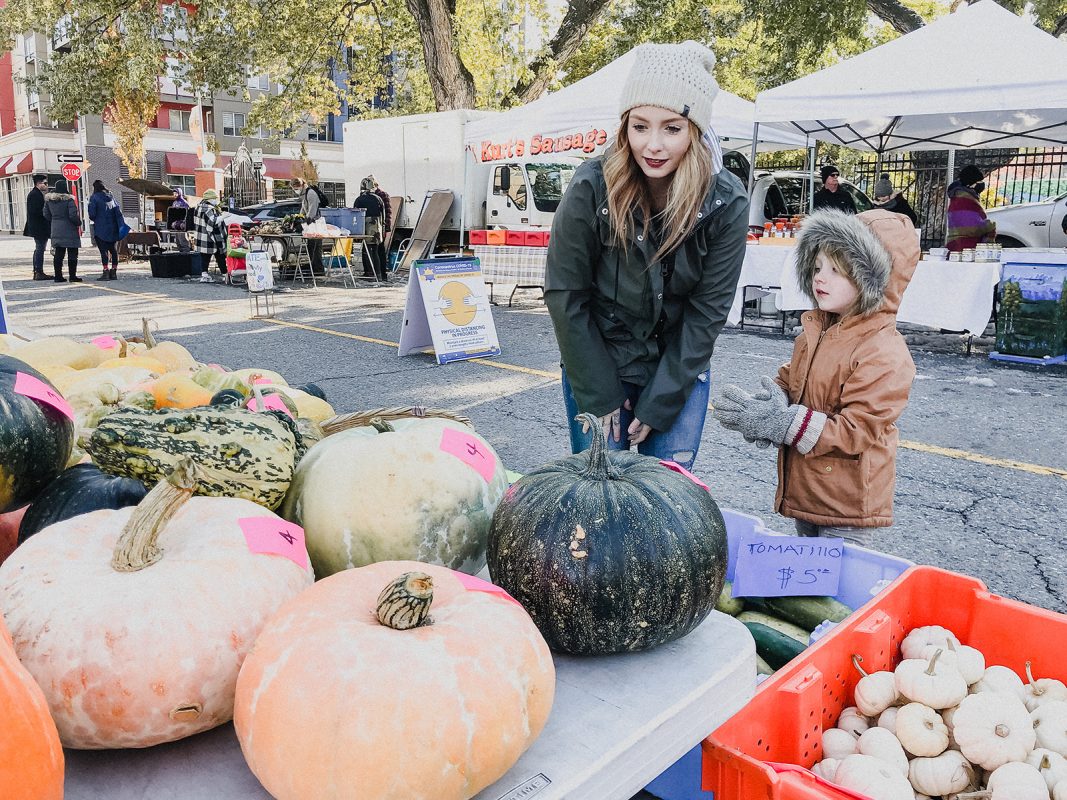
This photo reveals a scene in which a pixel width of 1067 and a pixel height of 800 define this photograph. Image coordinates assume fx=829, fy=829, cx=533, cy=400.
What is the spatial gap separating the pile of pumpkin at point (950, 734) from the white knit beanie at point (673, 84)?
1558mm

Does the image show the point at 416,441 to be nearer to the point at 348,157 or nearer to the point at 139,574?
the point at 139,574

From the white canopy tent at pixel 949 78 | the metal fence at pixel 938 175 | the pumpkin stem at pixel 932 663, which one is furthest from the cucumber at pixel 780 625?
the metal fence at pixel 938 175

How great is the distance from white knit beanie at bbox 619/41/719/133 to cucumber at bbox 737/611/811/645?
1439 millimetres

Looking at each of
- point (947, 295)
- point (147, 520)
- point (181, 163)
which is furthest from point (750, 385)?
point (181, 163)

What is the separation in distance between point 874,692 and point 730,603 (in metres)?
0.54

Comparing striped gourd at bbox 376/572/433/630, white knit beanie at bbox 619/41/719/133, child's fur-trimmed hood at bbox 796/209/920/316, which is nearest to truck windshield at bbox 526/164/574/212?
child's fur-trimmed hood at bbox 796/209/920/316

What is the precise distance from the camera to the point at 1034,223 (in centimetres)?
1472

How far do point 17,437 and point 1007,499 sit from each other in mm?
4901

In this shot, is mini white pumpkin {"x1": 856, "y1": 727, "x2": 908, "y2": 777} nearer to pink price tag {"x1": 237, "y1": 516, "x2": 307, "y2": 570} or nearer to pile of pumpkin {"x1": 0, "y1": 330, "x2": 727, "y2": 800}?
pile of pumpkin {"x1": 0, "y1": 330, "x2": 727, "y2": 800}

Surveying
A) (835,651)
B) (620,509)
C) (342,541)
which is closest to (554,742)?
(620,509)

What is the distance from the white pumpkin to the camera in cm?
167

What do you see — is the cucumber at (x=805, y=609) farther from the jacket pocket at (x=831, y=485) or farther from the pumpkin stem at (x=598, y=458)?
the pumpkin stem at (x=598, y=458)

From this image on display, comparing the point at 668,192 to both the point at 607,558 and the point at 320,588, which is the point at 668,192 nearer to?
the point at 607,558

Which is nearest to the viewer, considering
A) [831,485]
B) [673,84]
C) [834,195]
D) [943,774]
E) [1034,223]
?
[943,774]
